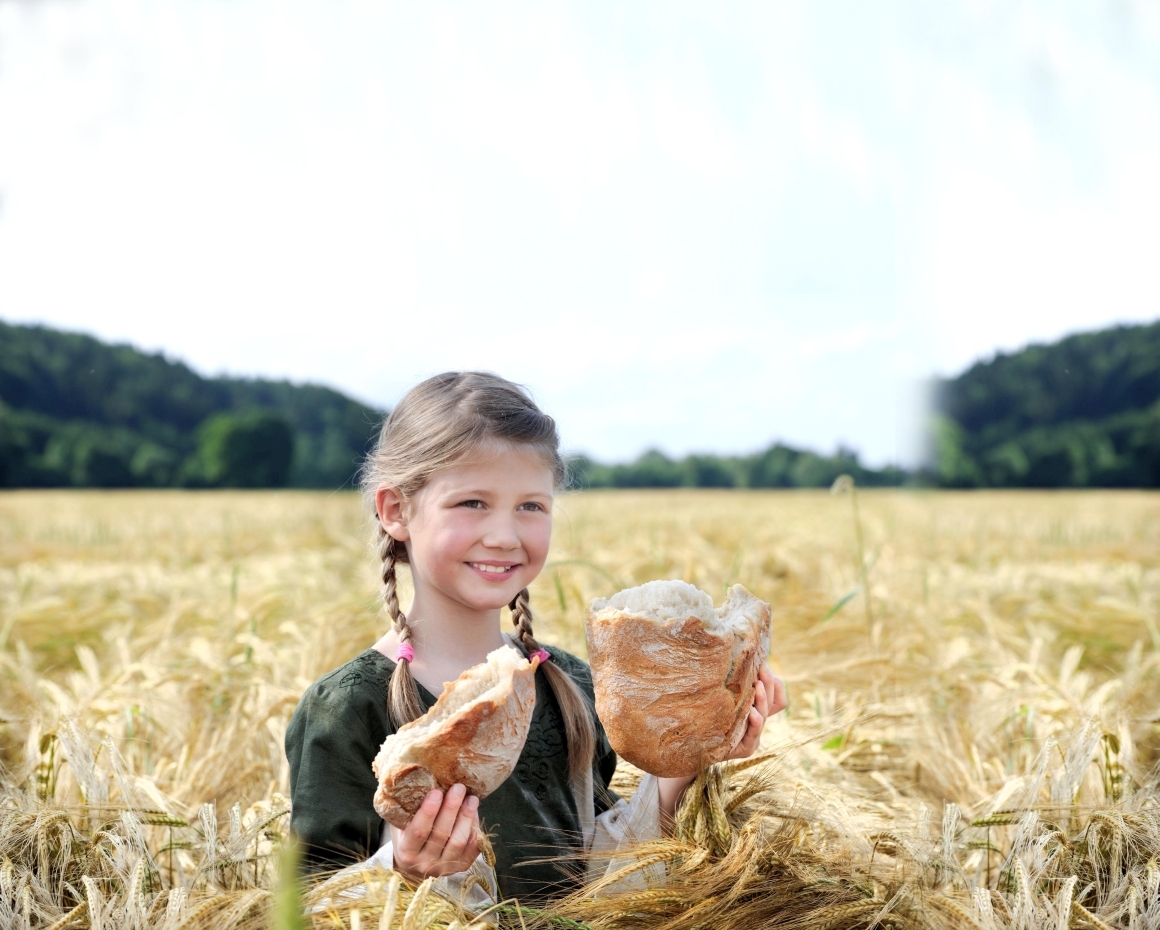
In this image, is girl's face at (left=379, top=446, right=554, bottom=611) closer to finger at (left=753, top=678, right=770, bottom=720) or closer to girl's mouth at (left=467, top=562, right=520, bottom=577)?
girl's mouth at (left=467, top=562, right=520, bottom=577)

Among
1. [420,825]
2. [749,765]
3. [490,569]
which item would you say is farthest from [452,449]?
[749,765]

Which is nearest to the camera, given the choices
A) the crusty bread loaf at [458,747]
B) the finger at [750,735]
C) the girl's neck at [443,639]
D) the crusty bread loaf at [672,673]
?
the crusty bread loaf at [458,747]

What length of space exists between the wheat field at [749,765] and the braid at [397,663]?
1.03 ft

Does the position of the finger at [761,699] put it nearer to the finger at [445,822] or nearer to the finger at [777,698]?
the finger at [777,698]

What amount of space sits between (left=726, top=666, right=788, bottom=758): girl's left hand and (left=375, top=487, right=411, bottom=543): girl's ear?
2.59 ft

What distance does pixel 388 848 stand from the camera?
177 cm

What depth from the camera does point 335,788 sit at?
1872 mm

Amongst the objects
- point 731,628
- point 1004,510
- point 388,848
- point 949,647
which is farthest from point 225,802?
point 1004,510

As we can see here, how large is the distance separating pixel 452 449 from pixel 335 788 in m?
0.69

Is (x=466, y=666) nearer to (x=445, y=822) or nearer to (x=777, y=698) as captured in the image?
(x=445, y=822)

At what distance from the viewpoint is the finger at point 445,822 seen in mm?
1581

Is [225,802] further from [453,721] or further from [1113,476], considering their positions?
[1113,476]

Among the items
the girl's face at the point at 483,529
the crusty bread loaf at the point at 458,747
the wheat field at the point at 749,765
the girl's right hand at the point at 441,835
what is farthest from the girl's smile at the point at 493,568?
the wheat field at the point at 749,765

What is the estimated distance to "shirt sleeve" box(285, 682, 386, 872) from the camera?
1.86 m
